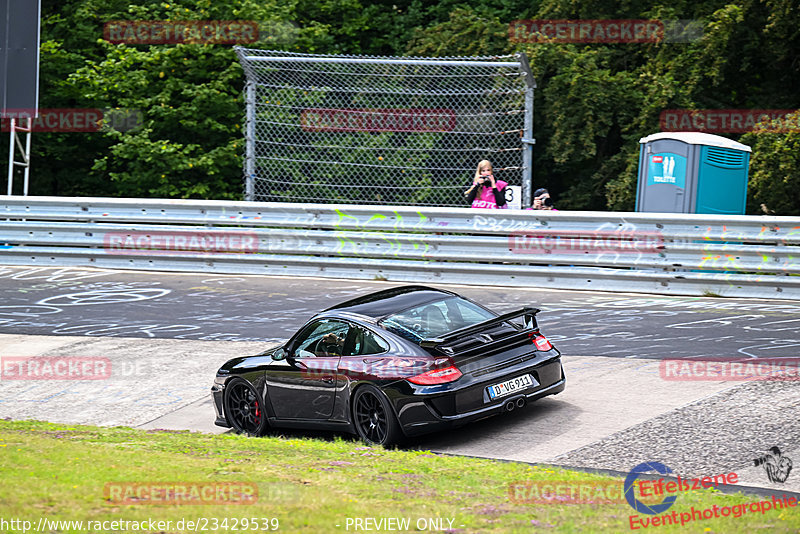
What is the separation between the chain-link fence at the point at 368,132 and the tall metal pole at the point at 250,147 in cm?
2

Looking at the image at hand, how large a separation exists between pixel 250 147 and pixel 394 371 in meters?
9.33

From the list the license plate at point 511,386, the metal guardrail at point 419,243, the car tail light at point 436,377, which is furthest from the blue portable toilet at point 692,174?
the car tail light at point 436,377

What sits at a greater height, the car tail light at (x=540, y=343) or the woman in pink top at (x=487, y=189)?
the woman in pink top at (x=487, y=189)

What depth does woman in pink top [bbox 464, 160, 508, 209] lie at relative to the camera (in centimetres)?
1584

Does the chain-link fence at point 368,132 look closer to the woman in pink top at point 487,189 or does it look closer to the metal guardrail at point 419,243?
the woman in pink top at point 487,189

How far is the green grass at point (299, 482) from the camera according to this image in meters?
5.76

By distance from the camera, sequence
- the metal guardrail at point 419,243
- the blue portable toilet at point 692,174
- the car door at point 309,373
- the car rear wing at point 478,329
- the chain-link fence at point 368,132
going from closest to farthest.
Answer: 1. the car rear wing at point 478,329
2. the car door at point 309,373
3. the metal guardrail at point 419,243
4. the blue portable toilet at point 692,174
5. the chain-link fence at point 368,132

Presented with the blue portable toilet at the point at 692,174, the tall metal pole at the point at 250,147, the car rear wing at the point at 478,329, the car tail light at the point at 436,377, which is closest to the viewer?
the car tail light at the point at 436,377

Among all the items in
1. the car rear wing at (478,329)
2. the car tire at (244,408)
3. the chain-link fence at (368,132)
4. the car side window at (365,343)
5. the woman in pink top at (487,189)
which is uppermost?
the chain-link fence at (368,132)

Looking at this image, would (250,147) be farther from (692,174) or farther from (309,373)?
(309,373)

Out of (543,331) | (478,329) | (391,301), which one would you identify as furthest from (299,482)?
(543,331)

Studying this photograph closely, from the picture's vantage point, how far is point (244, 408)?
972 cm

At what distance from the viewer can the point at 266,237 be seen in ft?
55.0

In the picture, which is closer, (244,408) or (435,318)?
(435,318)
